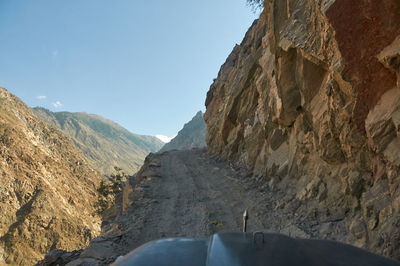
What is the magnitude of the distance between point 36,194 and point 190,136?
165ft

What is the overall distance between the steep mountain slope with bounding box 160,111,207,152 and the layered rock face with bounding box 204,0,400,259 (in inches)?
2512

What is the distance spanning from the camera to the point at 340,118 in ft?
22.7

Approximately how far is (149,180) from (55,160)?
58.4 m

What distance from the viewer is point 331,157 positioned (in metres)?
7.35

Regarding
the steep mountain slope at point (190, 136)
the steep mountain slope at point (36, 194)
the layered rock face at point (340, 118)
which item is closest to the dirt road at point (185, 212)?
the layered rock face at point (340, 118)

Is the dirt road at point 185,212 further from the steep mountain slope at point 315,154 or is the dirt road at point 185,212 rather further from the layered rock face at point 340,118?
the layered rock face at point 340,118

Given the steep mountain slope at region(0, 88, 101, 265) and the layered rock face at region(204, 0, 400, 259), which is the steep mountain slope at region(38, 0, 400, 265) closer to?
the layered rock face at region(204, 0, 400, 259)

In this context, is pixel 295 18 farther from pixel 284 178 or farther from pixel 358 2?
pixel 284 178

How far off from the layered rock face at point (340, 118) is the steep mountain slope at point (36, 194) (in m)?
44.3

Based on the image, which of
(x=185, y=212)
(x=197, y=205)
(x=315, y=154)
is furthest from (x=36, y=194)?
(x=315, y=154)

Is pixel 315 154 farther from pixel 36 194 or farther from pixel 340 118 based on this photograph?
pixel 36 194

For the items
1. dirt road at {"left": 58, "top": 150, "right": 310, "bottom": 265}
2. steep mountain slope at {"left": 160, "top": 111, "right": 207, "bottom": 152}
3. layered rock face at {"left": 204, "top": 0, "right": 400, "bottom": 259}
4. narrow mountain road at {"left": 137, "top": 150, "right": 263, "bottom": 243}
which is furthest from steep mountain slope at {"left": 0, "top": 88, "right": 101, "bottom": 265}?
layered rock face at {"left": 204, "top": 0, "right": 400, "bottom": 259}

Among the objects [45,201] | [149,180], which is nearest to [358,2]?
[149,180]

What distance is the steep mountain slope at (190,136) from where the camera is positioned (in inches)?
3120
